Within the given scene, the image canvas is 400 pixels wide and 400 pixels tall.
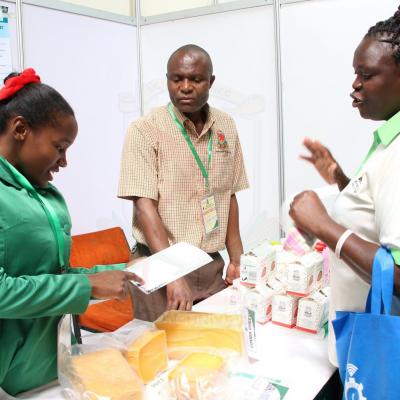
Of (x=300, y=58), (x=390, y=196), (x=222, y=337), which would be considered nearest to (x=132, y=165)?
(x=222, y=337)

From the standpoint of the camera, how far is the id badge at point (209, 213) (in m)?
1.97

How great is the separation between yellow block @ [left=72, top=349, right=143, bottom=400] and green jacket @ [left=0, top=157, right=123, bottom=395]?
0.10 meters

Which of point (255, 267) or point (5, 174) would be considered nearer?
point (5, 174)

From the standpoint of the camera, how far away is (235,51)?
10.8ft

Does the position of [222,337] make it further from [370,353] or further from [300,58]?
[300,58]

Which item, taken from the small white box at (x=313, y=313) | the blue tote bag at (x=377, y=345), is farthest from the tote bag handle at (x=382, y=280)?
the small white box at (x=313, y=313)

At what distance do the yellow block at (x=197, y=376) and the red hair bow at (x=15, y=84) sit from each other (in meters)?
0.77

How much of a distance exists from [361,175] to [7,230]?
2.68 ft

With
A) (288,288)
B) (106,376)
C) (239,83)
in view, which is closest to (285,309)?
(288,288)

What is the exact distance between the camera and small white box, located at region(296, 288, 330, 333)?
4.92ft

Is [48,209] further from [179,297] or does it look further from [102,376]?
[179,297]

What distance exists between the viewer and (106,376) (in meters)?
1.05

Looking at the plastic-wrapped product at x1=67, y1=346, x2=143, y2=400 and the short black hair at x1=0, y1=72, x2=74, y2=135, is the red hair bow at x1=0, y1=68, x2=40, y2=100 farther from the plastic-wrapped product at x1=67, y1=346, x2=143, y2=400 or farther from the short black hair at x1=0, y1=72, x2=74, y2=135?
the plastic-wrapped product at x1=67, y1=346, x2=143, y2=400

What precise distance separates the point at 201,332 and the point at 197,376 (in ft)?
0.78
